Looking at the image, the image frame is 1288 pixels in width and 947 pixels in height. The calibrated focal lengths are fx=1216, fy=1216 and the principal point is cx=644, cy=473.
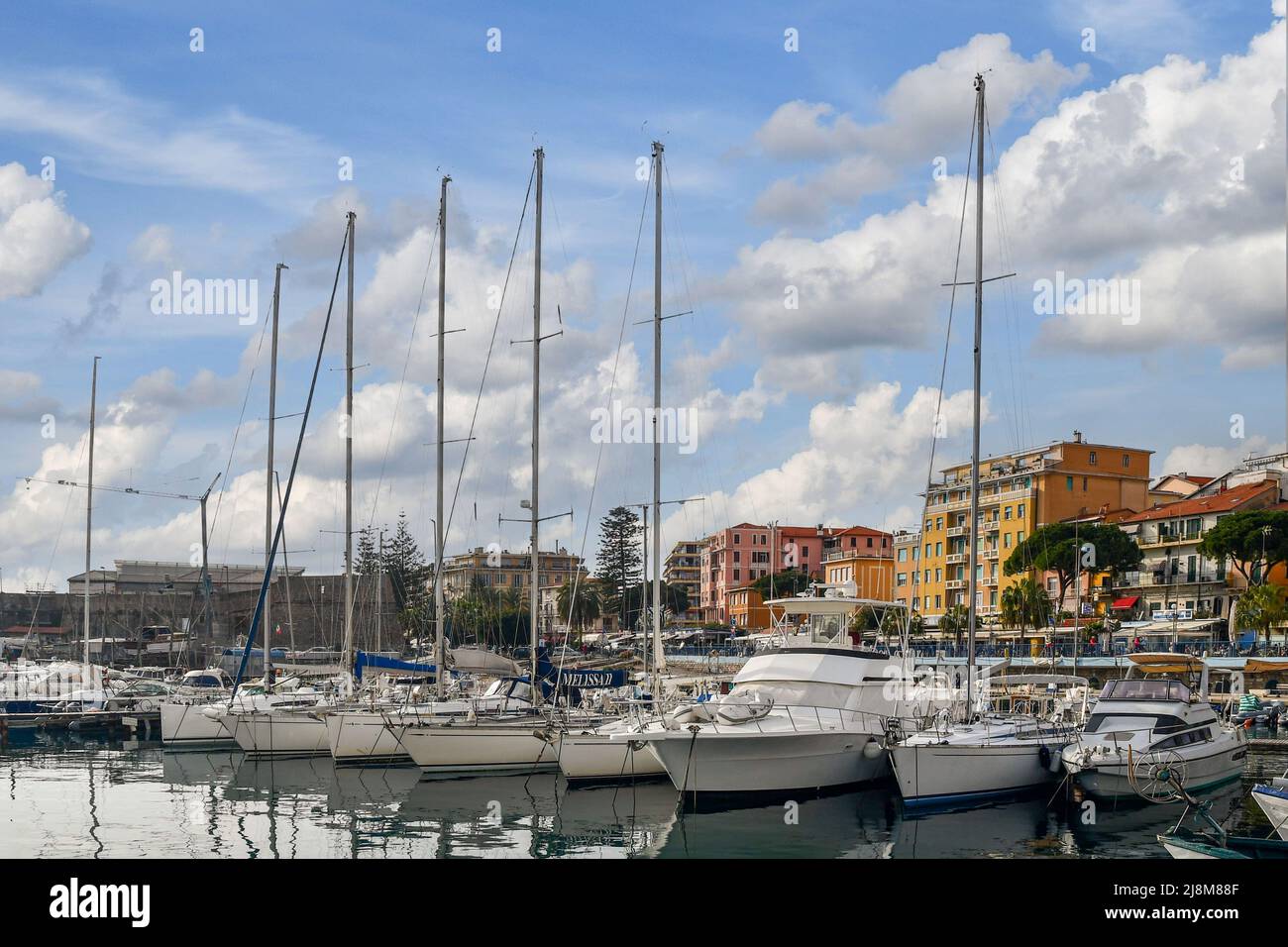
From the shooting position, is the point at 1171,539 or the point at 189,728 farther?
the point at 1171,539

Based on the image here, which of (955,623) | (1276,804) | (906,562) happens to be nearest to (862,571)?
(906,562)

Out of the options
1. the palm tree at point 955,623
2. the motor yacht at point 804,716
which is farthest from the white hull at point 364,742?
the palm tree at point 955,623

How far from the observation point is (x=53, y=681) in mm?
56062

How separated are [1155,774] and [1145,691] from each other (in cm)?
367

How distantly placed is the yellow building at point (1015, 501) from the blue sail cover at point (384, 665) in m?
58.9

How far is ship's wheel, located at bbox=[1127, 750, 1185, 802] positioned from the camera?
26.9m

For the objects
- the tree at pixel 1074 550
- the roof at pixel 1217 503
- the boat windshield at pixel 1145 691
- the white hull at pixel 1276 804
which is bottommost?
the white hull at pixel 1276 804

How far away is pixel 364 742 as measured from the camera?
36625 millimetres

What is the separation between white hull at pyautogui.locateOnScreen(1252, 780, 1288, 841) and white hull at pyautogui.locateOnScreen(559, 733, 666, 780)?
14692mm

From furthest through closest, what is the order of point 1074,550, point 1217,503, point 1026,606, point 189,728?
point 1074,550
point 1217,503
point 1026,606
point 189,728

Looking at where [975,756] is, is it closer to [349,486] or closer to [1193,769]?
[1193,769]

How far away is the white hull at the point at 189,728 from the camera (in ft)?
150

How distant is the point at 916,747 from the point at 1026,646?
54.5m

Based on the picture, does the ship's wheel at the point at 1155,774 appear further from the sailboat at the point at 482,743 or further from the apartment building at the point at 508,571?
the apartment building at the point at 508,571
